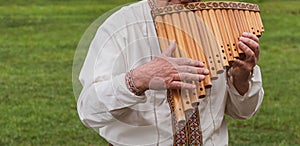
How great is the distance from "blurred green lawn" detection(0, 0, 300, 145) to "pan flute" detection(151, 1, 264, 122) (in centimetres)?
187

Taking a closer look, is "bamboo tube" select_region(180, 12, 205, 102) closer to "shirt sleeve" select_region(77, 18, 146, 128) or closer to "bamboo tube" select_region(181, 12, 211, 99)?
"bamboo tube" select_region(181, 12, 211, 99)

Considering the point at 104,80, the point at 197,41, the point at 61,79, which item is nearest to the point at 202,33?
the point at 197,41

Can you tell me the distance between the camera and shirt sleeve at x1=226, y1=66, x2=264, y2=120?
10.2ft

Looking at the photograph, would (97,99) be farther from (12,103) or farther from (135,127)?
(12,103)

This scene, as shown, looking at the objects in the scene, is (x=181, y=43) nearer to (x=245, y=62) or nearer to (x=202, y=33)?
(x=202, y=33)

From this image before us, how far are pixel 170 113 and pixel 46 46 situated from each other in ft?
28.8

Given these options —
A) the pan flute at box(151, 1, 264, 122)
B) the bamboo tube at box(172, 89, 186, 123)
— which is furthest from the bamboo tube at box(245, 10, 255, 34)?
the bamboo tube at box(172, 89, 186, 123)

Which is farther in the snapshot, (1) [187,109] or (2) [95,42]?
(2) [95,42]

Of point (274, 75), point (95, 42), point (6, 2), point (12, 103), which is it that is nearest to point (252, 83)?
point (95, 42)

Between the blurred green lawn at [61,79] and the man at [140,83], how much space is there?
5.84 ft

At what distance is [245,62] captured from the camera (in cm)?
291

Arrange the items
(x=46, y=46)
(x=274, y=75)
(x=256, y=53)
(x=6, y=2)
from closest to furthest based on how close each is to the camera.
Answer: (x=256, y=53) → (x=274, y=75) → (x=46, y=46) → (x=6, y=2)

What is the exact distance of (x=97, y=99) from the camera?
9.24ft

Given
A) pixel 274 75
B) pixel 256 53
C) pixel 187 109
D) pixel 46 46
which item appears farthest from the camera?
pixel 46 46
